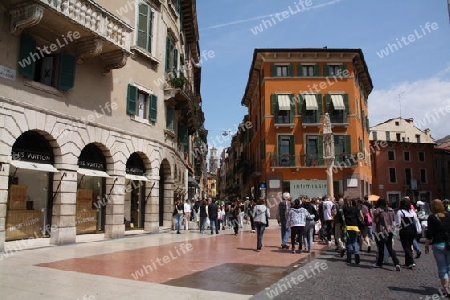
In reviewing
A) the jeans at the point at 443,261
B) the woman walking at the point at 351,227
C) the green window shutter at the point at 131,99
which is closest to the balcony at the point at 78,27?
the green window shutter at the point at 131,99

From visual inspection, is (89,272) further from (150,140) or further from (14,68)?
(150,140)

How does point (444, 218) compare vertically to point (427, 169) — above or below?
below

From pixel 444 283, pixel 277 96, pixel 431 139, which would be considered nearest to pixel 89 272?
pixel 444 283

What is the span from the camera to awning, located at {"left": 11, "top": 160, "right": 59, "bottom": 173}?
12.1 metres

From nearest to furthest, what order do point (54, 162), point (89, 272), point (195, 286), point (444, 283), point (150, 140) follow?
point (444, 283)
point (195, 286)
point (89, 272)
point (54, 162)
point (150, 140)

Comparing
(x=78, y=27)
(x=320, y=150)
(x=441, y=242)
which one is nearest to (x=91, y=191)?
(x=78, y=27)

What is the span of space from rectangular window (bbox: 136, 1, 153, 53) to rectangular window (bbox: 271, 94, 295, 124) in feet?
59.0

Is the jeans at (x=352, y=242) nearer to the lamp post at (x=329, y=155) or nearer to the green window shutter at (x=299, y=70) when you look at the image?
the lamp post at (x=329, y=155)

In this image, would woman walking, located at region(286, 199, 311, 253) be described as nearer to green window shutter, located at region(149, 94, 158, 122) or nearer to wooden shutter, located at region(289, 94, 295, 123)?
green window shutter, located at region(149, 94, 158, 122)

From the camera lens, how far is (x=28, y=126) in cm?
1231

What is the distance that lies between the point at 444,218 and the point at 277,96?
2878 centimetres

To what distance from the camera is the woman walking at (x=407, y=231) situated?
9.55 metres

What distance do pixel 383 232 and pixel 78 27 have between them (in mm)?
11711

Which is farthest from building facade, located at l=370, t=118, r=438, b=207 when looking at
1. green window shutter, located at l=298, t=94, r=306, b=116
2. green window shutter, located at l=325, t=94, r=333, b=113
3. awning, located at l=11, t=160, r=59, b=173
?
awning, located at l=11, t=160, r=59, b=173
